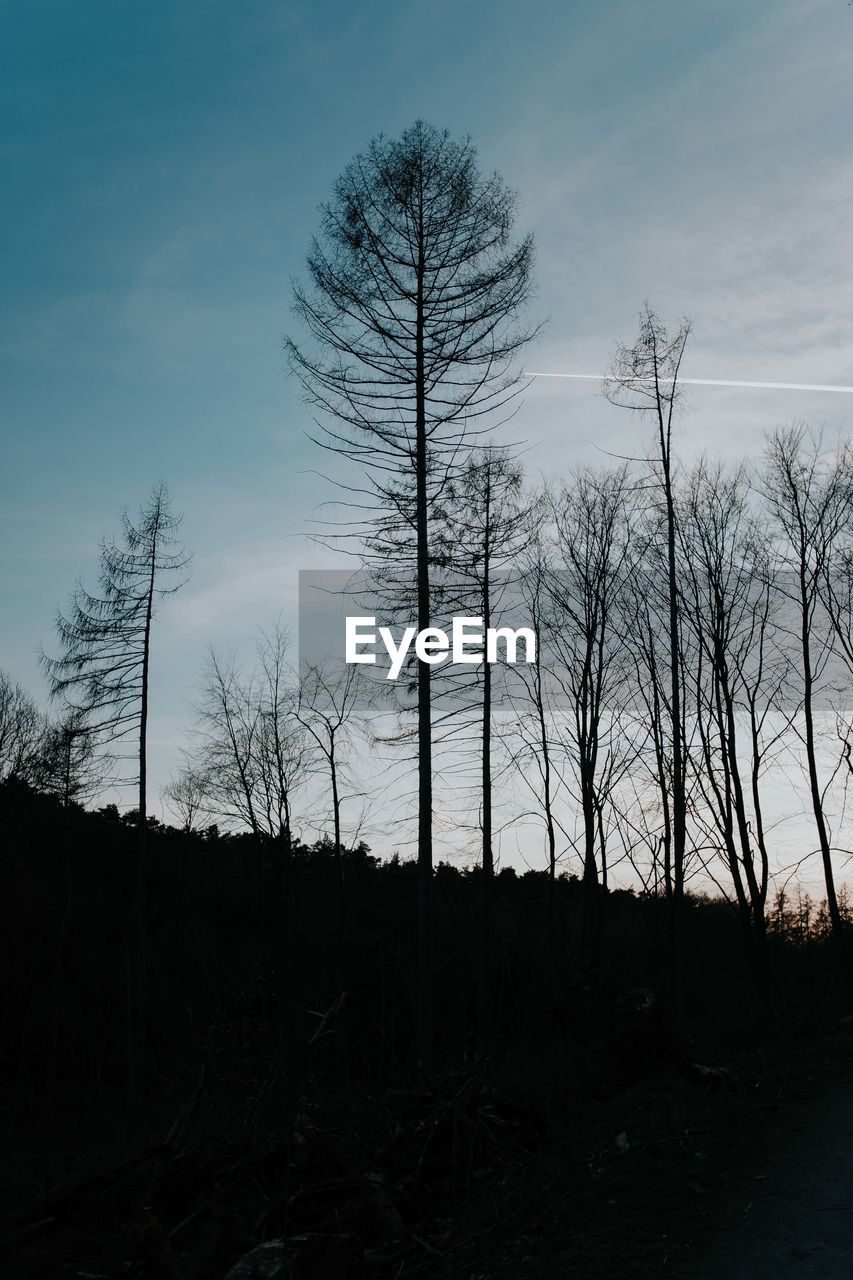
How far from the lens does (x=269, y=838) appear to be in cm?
3891

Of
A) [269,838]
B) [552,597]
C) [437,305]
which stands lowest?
[269,838]

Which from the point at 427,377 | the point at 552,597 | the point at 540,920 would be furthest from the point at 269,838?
the point at 427,377

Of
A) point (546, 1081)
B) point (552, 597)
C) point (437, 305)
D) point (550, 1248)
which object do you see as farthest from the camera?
point (552, 597)

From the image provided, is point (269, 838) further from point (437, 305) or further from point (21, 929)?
point (437, 305)

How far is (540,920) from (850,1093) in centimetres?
2916

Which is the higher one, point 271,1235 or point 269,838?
point 269,838

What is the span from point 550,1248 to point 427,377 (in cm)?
1460

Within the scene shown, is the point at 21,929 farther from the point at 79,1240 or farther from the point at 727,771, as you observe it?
the point at 79,1240

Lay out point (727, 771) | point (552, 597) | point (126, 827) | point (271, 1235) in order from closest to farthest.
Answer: point (271, 1235) → point (727, 771) → point (552, 597) → point (126, 827)

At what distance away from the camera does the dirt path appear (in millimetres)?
5105

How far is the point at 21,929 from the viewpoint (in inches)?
1128

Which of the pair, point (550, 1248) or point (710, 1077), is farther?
point (710, 1077)

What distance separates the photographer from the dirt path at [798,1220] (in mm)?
5105

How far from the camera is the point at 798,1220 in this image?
5.96 meters
